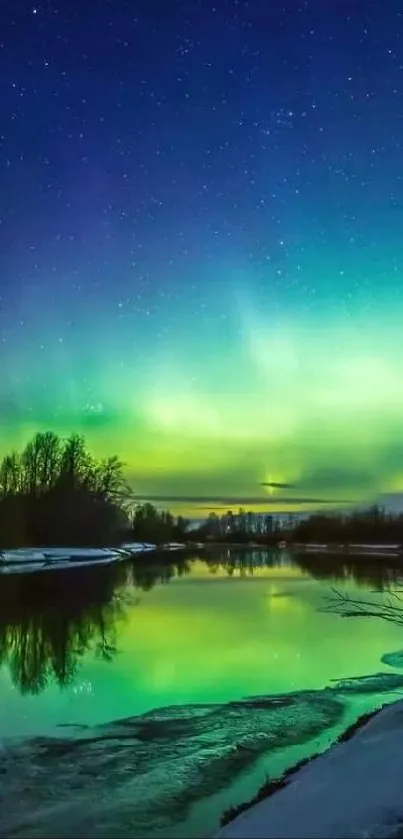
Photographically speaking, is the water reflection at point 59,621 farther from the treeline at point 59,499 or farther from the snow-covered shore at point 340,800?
the treeline at point 59,499

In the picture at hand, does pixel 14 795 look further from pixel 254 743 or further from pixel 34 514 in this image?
pixel 34 514

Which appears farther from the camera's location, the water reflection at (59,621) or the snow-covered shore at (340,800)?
the water reflection at (59,621)

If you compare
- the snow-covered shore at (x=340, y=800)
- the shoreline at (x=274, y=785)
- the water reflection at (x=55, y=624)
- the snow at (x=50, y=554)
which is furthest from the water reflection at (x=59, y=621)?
the snow at (x=50, y=554)

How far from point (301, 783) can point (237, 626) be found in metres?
17.2

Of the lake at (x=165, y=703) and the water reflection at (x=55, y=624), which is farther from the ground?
the water reflection at (x=55, y=624)

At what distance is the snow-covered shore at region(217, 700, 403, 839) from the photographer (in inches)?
287

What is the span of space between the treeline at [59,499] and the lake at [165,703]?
49.3 metres

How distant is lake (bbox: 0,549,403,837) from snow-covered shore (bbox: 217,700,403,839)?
632 mm

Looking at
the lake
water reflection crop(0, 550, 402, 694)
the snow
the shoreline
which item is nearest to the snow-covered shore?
the shoreline

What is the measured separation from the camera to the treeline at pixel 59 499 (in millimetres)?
81375

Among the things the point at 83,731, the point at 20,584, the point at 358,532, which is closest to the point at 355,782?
the point at 83,731

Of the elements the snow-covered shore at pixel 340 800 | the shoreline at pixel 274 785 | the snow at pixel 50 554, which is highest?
the snow at pixel 50 554

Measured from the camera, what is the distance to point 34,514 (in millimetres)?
85562

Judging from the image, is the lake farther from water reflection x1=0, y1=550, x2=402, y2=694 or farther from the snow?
the snow
